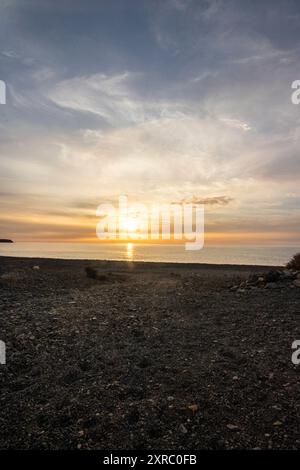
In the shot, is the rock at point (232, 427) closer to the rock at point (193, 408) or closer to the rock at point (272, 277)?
the rock at point (193, 408)

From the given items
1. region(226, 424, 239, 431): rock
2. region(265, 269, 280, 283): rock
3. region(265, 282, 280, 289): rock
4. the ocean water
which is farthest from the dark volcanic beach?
the ocean water

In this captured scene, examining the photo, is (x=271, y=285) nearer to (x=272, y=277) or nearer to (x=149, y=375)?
(x=272, y=277)

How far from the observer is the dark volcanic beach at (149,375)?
19.3 feet

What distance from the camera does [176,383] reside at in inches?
303

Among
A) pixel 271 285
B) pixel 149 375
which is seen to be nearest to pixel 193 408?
pixel 149 375

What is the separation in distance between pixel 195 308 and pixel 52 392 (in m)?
8.81

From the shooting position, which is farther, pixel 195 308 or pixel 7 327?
pixel 195 308

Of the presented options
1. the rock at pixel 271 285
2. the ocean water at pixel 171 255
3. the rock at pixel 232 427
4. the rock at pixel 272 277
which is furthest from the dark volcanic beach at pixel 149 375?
the ocean water at pixel 171 255

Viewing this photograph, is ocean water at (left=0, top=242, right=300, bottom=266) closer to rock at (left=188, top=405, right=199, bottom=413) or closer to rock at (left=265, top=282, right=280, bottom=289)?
rock at (left=265, top=282, right=280, bottom=289)

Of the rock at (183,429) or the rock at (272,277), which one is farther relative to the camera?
the rock at (272,277)

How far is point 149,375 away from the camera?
816 centimetres

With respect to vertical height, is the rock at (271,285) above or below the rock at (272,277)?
below
